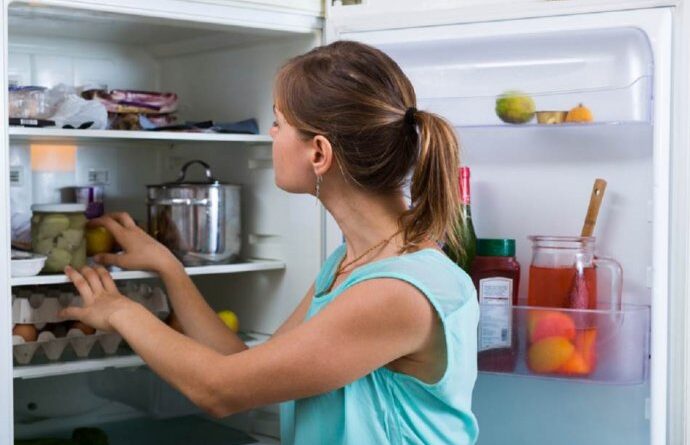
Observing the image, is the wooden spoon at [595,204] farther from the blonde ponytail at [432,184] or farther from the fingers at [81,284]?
the fingers at [81,284]

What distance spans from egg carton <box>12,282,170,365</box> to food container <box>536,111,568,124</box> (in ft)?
2.86

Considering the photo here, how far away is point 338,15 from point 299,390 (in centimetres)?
79

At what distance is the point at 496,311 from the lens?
5.79 feet

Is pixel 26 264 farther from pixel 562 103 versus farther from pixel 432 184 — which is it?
pixel 562 103

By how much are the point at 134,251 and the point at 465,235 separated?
1.99ft

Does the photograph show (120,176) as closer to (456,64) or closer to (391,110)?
(456,64)

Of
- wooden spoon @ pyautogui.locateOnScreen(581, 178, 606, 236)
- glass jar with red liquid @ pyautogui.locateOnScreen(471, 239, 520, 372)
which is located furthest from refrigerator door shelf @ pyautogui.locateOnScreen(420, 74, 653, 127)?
glass jar with red liquid @ pyautogui.locateOnScreen(471, 239, 520, 372)

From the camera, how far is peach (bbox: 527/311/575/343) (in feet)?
5.71

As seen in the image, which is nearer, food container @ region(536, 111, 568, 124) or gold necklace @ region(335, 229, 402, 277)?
gold necklace @ region(335, 229, 402, 277)

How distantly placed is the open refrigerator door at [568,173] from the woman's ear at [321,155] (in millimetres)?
427

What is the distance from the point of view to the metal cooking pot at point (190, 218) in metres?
2.03

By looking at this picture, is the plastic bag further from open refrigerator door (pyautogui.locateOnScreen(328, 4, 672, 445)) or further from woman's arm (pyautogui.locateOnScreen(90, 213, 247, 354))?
open refrigerator door (pyautogui.locateOnScreen(328, 4, 672, 445))

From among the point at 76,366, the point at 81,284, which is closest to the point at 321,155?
the point at 81,284

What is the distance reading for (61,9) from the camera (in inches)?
66.6
